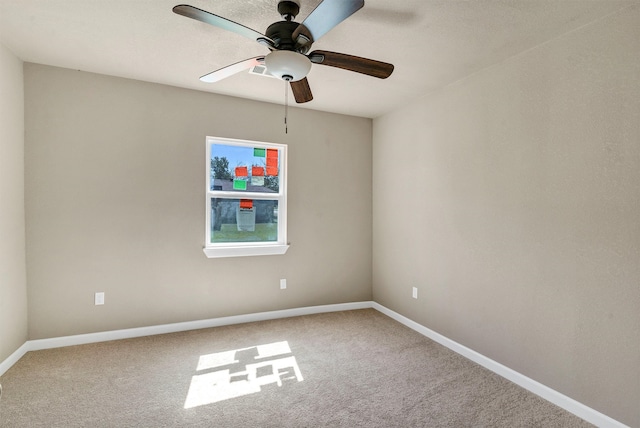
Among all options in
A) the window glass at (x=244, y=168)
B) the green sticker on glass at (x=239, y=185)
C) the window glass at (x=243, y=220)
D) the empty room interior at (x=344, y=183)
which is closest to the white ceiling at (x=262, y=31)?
the empty room interior at (x=344, y=183)

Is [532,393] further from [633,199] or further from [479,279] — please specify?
[633,199]

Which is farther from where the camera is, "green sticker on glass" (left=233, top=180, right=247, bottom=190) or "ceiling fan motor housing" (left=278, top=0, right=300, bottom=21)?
"green sticker on glass" (left=233, top=180, right=247, bottom=190)

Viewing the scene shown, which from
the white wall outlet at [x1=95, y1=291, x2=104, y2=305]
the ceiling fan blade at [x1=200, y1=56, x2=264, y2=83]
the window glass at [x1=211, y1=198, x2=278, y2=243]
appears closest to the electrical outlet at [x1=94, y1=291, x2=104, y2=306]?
the white wall outlet at [x1=95, y1=291, x2=104, y2=305]

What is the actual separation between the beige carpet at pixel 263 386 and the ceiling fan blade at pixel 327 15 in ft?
7.33

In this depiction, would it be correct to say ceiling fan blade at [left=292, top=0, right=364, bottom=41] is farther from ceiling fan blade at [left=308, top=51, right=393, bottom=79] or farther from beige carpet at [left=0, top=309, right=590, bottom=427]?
beige carpet at [left=0, top=309, right=590, bottom=427]

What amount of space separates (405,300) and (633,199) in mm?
2217

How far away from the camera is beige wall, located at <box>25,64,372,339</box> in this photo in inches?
113

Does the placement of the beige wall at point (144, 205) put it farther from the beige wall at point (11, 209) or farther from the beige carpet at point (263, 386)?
the beige carpet at point (263, 386)

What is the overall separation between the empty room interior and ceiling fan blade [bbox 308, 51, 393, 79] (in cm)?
1

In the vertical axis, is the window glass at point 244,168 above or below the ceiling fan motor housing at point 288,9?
below

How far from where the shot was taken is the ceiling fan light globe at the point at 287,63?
1796 millimetres

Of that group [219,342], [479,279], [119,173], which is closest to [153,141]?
[119,173]

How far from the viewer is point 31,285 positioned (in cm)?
284

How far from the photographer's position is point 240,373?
2488mm
